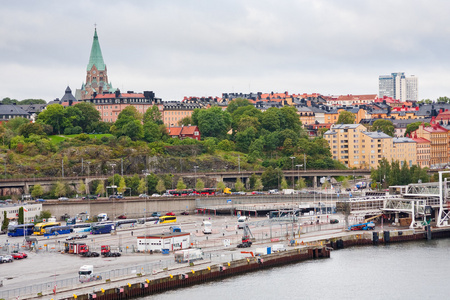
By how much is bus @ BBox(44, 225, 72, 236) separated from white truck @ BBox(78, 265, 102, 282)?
2221cm

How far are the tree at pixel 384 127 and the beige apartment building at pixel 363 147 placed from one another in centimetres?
1371

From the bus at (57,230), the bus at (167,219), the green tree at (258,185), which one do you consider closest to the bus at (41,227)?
the bus at (57,230)

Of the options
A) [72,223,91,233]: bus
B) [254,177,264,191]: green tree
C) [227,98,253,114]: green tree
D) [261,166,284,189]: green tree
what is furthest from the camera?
[227,98,253,114]: green tree

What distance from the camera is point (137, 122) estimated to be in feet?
387

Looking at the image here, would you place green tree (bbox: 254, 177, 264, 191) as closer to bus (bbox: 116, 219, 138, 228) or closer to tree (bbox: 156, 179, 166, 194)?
tree (bbox: 156, 179, 166, 194)

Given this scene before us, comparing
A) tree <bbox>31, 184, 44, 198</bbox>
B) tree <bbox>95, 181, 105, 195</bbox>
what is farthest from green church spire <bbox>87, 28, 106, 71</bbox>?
tree <bbox>31, 184, 44, 198</bbox>

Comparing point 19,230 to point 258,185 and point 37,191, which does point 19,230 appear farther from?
point 258,185

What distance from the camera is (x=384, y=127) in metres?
141

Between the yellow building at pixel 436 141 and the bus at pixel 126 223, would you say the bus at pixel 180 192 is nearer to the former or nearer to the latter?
the bus at pixel 126 223

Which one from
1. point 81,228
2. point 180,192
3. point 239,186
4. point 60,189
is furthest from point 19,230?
point 239,186

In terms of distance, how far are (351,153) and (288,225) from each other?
55.2 metres

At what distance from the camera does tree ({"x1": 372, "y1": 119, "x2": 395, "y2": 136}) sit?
140 m

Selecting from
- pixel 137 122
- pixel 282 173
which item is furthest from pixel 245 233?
pixel 137 122

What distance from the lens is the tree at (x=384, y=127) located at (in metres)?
140
